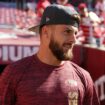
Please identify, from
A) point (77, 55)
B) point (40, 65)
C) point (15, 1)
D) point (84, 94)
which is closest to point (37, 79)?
point (40, 65)

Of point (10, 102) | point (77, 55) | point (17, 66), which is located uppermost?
point (17, 66)

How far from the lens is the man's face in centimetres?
264

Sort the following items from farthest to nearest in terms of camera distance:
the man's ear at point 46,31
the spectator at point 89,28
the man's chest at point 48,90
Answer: the spectator at point 89,28 < the man's ear at point 46,31 < the man's chest at point 48,90

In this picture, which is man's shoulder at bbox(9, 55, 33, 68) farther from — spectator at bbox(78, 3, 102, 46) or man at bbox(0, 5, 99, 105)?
spectator at bbox(78, 3, 102, 46)

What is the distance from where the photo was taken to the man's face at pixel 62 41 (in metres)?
2.64

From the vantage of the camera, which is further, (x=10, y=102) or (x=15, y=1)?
(x=15, y=1)

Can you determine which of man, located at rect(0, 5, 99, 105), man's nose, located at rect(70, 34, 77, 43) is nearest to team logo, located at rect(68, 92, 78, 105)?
man, located at rect(0, 5, 99, 105)

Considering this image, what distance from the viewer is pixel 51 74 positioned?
8.76 ft

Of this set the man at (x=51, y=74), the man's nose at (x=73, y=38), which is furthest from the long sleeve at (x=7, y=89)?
the man's nose at (x=73, y=38)

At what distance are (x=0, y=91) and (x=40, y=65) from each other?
11.4 inches

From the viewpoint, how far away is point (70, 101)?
2650 mm

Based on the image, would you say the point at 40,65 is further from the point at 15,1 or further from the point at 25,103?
the point at 15,1

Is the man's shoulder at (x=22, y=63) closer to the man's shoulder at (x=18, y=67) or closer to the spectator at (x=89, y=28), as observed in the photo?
the man's shoulder at (x=18, y=67)

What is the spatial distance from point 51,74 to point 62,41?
0.20 meters
